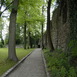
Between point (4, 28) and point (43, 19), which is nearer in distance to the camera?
point (43, 19)

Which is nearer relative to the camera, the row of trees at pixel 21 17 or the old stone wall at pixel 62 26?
the row of trees at pixel 21 17

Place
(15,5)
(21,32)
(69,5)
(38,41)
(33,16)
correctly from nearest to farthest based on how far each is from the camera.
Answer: (69,5) < (15,5) < (33,16) < (21,32) < (38,41)

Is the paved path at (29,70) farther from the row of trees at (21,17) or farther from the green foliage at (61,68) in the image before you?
the row of trees at (21,17)

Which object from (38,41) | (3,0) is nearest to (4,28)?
(38,41)

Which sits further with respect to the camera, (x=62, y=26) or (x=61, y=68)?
(x=62, y=26)

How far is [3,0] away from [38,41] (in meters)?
41.0

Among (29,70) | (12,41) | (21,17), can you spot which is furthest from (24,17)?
(29,70)

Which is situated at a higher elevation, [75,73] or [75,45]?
[75,45]

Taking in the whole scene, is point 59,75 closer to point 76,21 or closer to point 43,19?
point 76,21

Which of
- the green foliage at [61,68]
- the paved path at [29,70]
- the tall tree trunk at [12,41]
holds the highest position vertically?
the tall tree trunk at [12,41]

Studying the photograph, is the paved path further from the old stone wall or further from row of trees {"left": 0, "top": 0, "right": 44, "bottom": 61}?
the old stone wall

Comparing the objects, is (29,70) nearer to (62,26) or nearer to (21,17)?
(62,26)

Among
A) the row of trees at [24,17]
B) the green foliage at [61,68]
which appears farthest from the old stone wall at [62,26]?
the green foliage at [61,68]

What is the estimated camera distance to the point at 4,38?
48.2 metres
